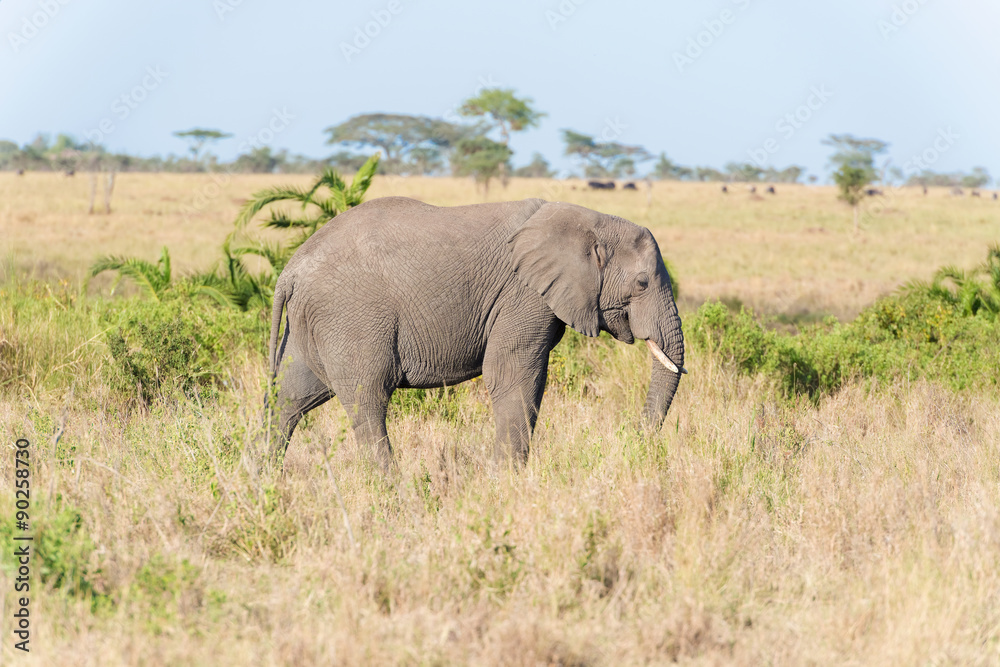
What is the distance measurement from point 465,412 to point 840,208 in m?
39.1

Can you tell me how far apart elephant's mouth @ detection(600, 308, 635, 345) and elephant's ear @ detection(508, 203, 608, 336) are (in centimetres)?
11

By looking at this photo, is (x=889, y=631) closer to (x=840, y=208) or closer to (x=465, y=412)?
(x=465, y=412)

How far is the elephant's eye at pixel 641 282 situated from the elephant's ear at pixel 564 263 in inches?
8.8

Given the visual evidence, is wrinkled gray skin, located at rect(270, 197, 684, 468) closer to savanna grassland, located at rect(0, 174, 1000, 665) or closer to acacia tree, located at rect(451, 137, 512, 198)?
savanna grassland, located at rect(0, 174, 1000, 665)

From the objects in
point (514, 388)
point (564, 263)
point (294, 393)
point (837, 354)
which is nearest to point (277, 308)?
point (294, 393)

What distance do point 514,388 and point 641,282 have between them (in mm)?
1000

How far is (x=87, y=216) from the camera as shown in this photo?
29.9 m

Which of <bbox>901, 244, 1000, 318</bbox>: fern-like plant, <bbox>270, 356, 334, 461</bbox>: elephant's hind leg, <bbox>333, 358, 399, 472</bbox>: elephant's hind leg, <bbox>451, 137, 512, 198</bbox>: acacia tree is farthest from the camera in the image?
<bbox>451, 137, 512, 198</bbox>: acacia tree

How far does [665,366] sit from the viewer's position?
558 centimetres

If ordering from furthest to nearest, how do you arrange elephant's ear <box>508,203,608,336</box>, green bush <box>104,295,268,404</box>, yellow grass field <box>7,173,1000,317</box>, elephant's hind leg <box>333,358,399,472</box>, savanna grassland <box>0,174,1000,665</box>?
yellow grass field <box>7,173,1000,317</box> → green bush <box>104,295,268,404</box> → elephant's ear <box>508,203,608,336</box> → elephant's hind leg <box>333,358,399,472</box> → savanna grassland <box>0,174,1000,665</box>

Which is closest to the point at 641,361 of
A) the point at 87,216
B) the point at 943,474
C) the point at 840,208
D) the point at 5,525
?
the point at 943,474

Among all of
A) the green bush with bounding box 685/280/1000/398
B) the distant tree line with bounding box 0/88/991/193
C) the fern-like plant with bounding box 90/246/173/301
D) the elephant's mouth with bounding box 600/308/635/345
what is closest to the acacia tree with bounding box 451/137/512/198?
the distant tree line with bounding box 0/88/991/193

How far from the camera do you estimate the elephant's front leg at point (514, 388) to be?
5359mm

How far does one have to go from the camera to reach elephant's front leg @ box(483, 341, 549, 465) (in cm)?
536
